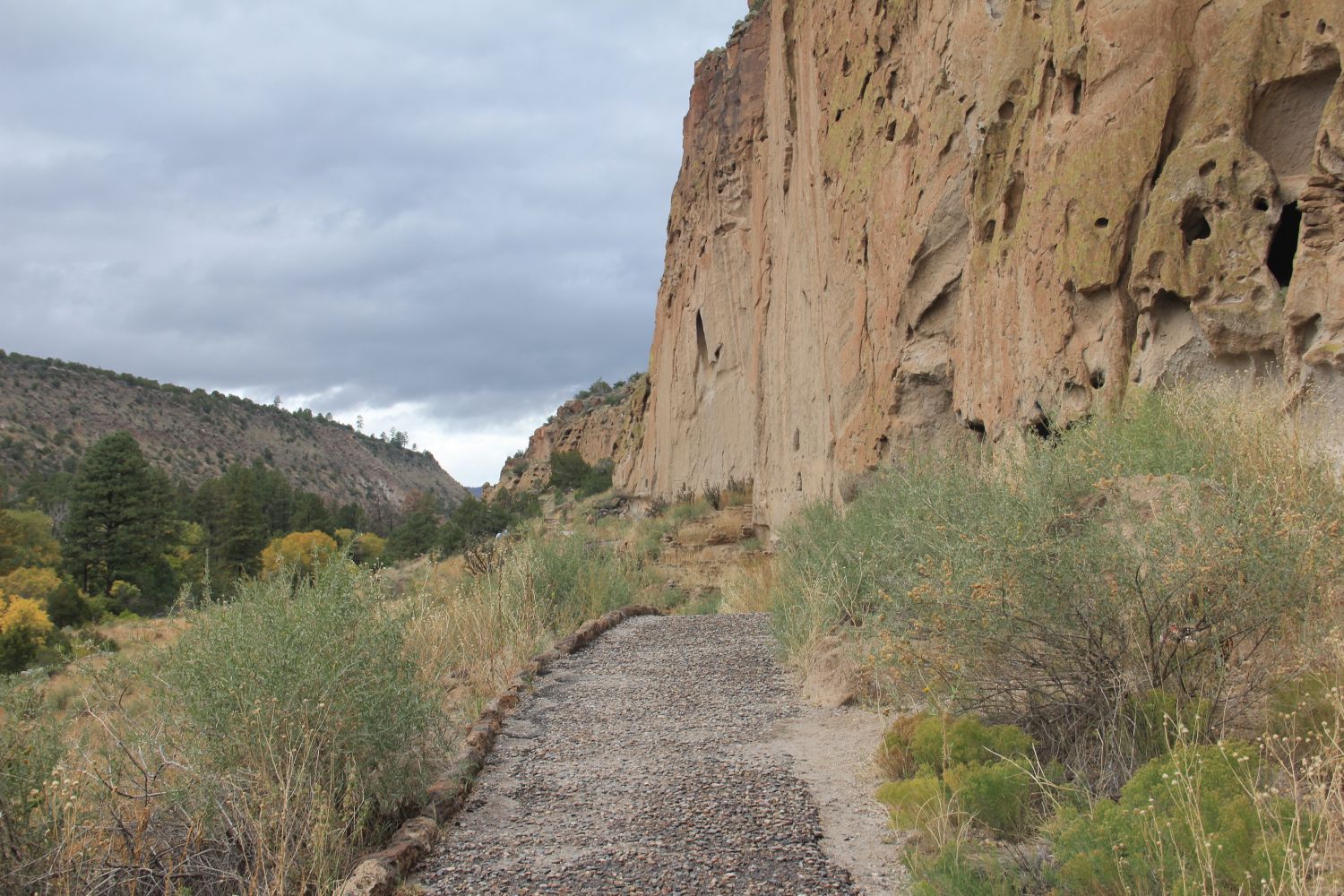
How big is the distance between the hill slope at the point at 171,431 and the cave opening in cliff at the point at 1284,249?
251 feet

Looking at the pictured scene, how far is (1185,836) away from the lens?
2.51 m

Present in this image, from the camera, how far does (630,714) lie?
19.5ft

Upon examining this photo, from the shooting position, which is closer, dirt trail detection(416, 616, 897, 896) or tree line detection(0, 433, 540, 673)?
dirt trail detection(416, 616, 897, 896)

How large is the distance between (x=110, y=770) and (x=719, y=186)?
2313cm

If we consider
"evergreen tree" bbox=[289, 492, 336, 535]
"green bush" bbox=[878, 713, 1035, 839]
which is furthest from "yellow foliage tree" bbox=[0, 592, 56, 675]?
"evergreen tree" bbox=[289, 492, 336, 535]

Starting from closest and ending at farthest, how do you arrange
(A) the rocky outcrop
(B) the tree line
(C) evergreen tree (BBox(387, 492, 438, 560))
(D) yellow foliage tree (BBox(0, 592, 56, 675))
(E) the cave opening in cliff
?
(E) the cave opening in cliff
(D) yellow foliage tree (BBox(0, 592, 56, 675))
(B) the tree line
(C) evergreen tree (BBox(387, 492, 438, 560))
(A) the rocky outcrop

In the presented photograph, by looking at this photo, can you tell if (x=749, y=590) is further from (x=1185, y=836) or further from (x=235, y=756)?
(x=1185, y=836)

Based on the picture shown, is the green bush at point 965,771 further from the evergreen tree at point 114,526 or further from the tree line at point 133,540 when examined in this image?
the evergreen tree at point 114,526

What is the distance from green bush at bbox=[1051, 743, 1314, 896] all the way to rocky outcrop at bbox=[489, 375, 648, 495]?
135 feet

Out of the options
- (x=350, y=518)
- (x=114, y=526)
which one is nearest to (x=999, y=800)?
(x=114, y=526)

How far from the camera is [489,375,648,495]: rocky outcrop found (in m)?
51.6

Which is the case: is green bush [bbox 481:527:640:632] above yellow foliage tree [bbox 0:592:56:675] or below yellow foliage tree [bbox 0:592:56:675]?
above

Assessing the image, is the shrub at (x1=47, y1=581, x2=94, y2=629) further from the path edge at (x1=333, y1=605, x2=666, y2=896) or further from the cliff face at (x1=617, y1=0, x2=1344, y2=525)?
the path edge at (x1=333, y1=605, x2=666, y2=896)

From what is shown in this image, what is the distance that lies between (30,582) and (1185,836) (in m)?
38.8
